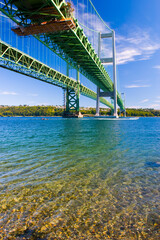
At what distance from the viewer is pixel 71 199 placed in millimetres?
3316

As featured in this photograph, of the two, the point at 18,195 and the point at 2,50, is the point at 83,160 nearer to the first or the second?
the point at 18,195

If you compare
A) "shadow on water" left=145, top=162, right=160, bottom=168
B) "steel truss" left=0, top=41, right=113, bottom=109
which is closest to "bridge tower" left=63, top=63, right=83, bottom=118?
"steel truss" left=0, top=41, right=113, bottom=109

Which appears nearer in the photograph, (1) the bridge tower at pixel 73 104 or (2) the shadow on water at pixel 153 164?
(2) the shadow on water at pixel 153 164

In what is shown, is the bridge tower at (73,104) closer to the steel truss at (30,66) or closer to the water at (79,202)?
the steel truss at (30,66)

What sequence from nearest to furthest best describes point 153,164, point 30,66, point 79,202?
point 79,202 < point 153,164 < point 30,66

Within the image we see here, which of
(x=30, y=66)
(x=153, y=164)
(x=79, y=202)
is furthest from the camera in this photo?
(x=30, y=66)

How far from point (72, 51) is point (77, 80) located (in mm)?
28585

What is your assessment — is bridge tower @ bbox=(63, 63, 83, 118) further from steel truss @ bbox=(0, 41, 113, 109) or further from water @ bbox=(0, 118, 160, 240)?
water @ bbox=(0, 118, 160, 240)

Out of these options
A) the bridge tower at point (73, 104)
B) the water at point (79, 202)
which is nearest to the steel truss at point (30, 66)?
the bridge tower at point (73, 104)

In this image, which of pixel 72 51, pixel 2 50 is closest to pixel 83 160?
pixel 72 51

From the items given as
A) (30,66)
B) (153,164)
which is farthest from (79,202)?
(30,66)

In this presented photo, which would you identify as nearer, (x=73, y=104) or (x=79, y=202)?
(x=79, y=202)

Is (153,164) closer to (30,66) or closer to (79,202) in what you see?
(79,202)

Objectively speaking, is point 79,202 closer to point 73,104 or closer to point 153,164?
point 153,164
